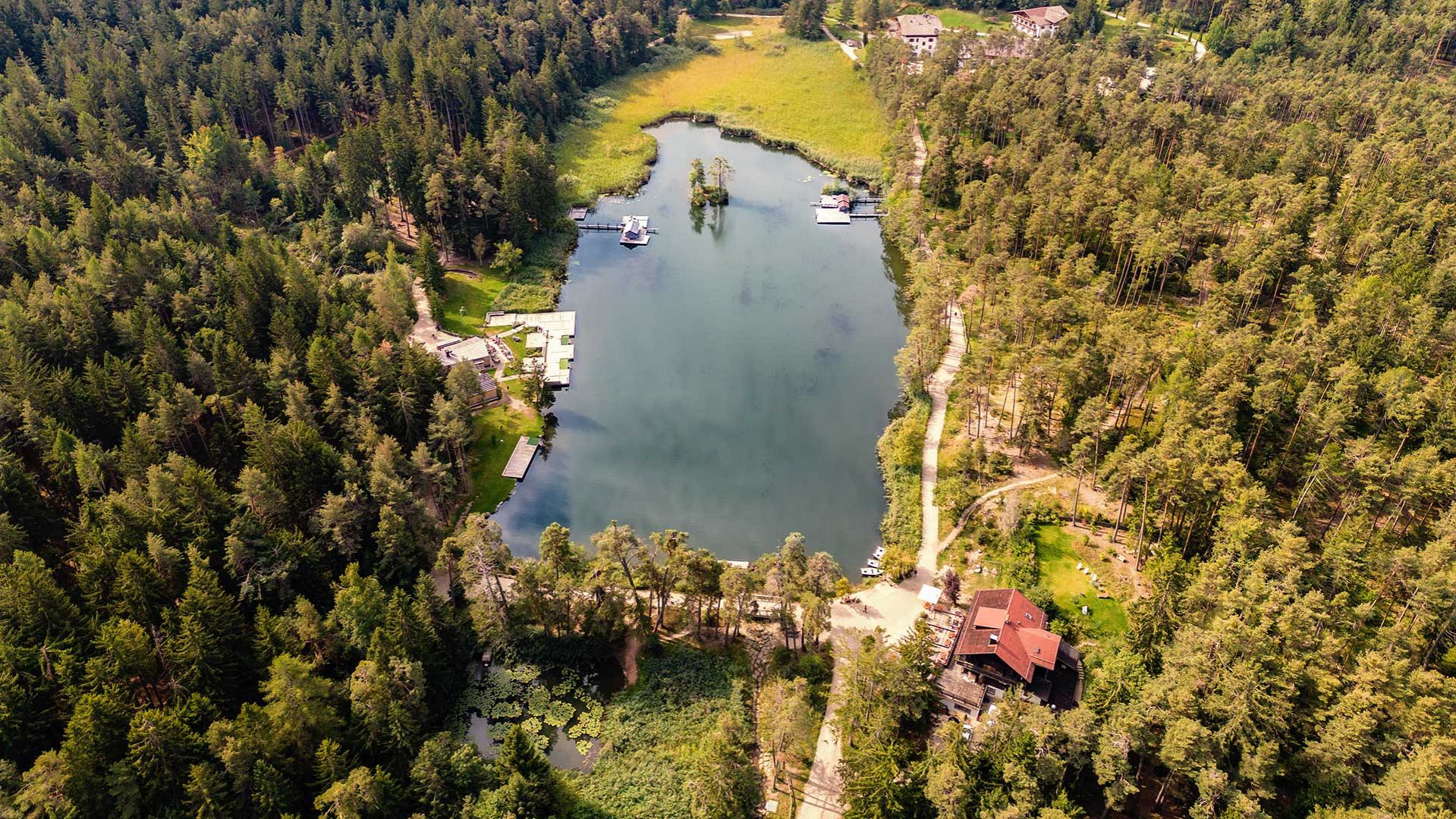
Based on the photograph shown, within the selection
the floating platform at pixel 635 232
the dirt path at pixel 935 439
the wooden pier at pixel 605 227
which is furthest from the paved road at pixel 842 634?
the wooden pier at pixel 605 227

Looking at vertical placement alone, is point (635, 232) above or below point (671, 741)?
above

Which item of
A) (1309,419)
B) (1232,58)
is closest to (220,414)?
(1309,419)

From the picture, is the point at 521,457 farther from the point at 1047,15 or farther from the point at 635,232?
the point at 1047,15

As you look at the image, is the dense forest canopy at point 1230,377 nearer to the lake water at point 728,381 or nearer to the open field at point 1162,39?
the lake water at point 728,381

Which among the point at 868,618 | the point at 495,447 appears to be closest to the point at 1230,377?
the point at 868,618

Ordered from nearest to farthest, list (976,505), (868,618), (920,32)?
(868,618), (976,505), (920,32)

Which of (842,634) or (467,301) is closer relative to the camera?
(842,634)
